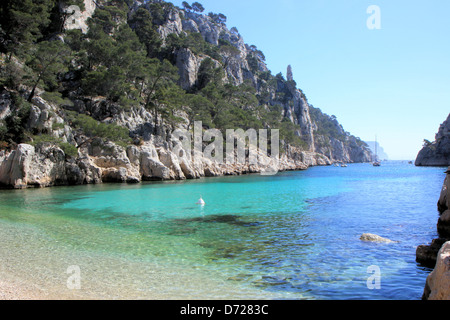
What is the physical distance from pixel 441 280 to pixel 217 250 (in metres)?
6.26

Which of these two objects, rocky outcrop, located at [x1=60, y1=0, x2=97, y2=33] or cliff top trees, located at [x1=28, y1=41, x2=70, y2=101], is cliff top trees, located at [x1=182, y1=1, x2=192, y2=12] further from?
cliff top trees, located at [x1=28, y1=41, x2=70, y2=101]

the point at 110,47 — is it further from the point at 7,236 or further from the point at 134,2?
the point at 134,2

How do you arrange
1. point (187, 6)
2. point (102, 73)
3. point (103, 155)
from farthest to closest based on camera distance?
1. point (187, 6)
2. point (102, 73)
3. point (103, 155)

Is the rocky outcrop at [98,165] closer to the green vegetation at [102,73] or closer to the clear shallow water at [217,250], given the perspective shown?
the green vegetation at [102,73]

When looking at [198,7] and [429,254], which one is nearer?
[429,254]

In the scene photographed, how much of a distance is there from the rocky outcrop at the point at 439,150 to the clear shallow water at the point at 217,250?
248ft

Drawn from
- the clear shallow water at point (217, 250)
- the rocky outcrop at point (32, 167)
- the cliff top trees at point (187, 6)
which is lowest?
the clear shallow water at point (217, 250)

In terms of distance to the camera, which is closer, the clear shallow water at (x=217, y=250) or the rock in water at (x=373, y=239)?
the clear shallow water at (x=217, y=250)

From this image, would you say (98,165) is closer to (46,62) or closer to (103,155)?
(103,155)

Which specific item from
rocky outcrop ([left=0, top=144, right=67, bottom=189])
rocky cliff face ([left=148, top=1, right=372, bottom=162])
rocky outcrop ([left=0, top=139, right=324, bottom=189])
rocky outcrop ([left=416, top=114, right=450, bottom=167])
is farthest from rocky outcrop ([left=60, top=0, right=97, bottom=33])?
rocky outcrop ([left=416, top=114, right=450, bottom=167])

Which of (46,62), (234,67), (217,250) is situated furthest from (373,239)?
(234,67)

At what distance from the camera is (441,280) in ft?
15.1

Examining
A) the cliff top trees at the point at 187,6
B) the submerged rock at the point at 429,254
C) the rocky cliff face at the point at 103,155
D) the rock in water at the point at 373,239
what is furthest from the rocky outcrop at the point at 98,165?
the cliff top trees at the point at 187,6

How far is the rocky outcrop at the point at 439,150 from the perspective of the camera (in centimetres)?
7938
